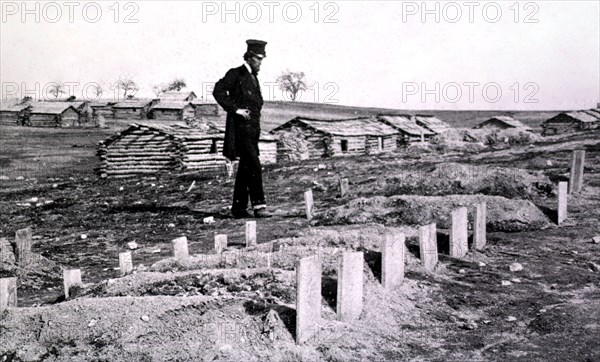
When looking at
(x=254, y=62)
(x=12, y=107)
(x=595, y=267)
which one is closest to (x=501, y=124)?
(x=254, y=62)

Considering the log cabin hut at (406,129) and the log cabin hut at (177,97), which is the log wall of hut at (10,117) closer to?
the log cabin hut at (177,97)

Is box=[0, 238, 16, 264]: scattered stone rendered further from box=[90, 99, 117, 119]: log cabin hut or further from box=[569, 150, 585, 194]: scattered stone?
box=[90, 99, 117, 119]: log cabin hut

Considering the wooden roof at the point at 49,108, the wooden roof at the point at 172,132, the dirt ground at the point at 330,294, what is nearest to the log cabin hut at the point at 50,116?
the wooden roof at the point at 49,108

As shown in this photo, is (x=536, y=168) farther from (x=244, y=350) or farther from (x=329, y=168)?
(x=244, y=350)

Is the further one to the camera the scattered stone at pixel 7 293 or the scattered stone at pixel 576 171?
the scattered stone at pixel 576 171

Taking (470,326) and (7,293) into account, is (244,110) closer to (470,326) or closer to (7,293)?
(7,293)

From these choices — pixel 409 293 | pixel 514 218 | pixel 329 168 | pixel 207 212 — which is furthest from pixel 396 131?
pixel 409 293

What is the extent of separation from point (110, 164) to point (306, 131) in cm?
1334

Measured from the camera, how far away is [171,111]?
5884 centimetres

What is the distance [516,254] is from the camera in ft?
24.3

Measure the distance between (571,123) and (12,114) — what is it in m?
52.1

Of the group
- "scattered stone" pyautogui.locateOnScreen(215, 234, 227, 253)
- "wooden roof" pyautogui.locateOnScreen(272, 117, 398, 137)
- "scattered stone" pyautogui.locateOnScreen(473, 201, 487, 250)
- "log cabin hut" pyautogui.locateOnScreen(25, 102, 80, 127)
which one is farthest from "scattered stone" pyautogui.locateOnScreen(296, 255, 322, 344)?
"log cabin hut" pyautogui.locateOnScreen(25, 102, 80, 127)

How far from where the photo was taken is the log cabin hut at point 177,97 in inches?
2440

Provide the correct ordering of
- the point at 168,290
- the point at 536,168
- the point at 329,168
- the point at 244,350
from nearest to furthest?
the point at 244,350 → the point at 168,290 → the point at 536,168 → the point at 329,168
